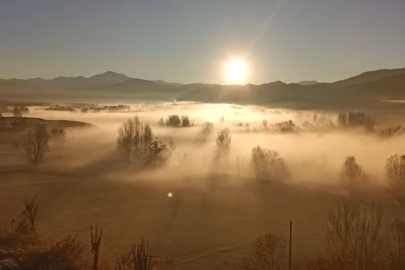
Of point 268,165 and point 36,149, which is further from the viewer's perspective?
point 268,165

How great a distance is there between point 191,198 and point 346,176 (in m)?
31.6

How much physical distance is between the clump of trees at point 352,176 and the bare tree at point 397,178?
5.70 m

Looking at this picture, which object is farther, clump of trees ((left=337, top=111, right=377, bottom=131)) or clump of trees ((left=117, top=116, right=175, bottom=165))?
clump of trees ((left=337, top=111, right=377, bottom=131))

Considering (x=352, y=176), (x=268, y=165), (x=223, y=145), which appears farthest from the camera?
(x=223, y=145)

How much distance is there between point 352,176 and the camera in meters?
66.8

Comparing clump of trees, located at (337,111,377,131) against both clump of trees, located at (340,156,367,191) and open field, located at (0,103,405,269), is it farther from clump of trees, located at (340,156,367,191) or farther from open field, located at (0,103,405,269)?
clump of trees, located at (340,156,367,191)

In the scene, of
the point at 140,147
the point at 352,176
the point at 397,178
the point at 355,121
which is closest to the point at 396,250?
the point at 397,178

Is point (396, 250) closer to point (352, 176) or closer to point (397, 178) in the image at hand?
point (397, 178)

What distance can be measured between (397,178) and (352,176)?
9.67 m

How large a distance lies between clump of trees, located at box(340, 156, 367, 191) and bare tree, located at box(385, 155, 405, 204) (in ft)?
18.7

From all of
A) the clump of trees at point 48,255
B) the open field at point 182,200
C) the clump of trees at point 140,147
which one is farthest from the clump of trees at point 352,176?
the clump of trees at point 48,255

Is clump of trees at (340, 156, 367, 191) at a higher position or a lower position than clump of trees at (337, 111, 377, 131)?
lower

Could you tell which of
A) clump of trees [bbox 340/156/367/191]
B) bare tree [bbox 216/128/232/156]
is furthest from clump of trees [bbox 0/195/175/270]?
bare tree [bbox 216/128/232/156]

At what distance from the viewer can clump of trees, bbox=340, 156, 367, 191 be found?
64.7m
